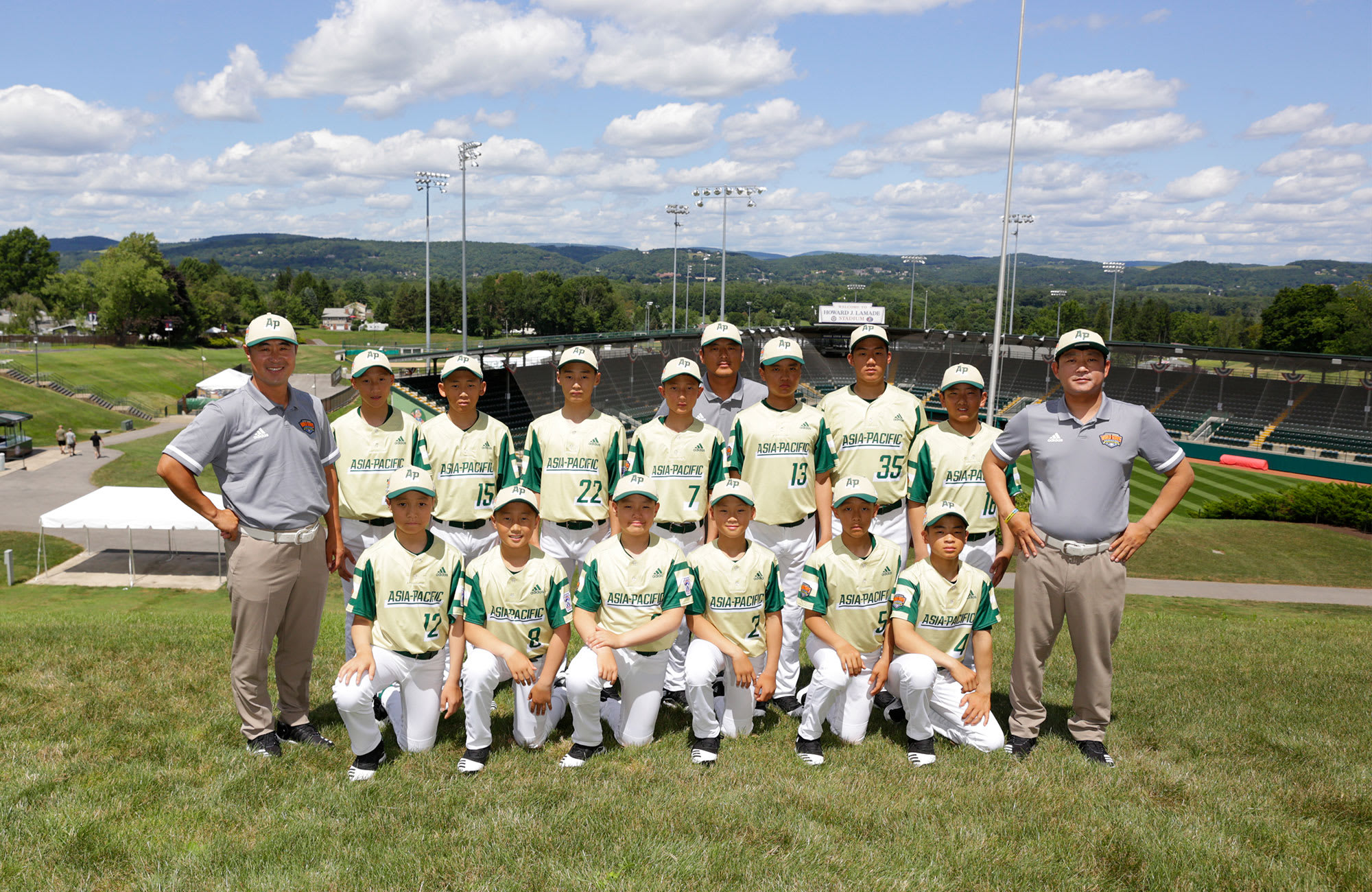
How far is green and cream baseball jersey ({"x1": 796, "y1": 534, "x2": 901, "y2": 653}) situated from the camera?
543cm

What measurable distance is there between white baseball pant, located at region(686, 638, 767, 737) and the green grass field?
7.9 inches

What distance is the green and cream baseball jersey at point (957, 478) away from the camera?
5871mm

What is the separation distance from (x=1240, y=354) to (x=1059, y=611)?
166 ft

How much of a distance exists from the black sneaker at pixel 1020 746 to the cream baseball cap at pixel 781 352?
9.55 feet

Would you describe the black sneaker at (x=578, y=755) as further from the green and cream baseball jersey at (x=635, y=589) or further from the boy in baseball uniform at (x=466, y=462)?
the boy in baseball uniform at (x=466, y=462)

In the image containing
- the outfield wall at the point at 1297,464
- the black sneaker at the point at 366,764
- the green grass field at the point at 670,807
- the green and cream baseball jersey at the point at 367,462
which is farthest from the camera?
the outfield wall at the point at 1297,464

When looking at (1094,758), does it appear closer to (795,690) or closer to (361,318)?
(795,690)

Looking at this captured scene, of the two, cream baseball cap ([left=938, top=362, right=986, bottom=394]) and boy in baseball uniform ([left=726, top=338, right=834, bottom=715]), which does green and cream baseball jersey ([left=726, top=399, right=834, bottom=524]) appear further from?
cream baseball cap ([left=938, top=362, right=986, bottom=394])

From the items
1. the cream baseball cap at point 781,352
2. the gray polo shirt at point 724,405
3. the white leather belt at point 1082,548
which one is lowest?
the white leather belt at point 1082,548

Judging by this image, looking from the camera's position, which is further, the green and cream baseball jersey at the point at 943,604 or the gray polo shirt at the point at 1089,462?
the green and cream baseball jersey at the point at 943,604

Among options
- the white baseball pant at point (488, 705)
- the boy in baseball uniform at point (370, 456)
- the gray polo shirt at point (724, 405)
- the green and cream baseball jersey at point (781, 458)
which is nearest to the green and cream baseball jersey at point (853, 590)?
the green and cream baseball jersey at point (781, 458)

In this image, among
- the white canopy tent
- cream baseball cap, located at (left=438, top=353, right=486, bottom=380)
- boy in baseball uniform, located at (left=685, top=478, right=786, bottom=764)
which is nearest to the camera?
boy in baseball uniform, located at (left=685, top=478, right=786, bottom=764)

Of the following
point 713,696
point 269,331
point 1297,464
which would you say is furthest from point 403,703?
point 1297,464

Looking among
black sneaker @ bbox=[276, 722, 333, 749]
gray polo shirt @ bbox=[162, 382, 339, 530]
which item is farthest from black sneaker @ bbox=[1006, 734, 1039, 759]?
gray polo shirt @ bbox=[162, 382, 339, 530]
